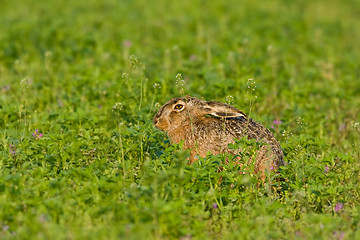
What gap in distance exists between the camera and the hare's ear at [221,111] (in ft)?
23.2

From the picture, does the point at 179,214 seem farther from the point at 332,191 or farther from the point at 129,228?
the point at 332,191

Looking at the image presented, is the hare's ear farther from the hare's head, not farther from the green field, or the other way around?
the green field

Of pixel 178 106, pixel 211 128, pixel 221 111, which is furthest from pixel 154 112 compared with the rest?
pixel 221 111

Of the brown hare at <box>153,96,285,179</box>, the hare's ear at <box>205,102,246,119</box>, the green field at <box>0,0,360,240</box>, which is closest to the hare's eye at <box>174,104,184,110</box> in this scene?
the brown hare at <box>153,96,285,179</box>

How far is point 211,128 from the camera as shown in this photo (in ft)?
23.9

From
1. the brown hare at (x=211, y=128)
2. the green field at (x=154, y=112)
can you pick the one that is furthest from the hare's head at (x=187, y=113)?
the green field at (x=154, y=112)

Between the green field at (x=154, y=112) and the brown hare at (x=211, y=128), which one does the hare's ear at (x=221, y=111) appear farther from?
the green field at (x=154, y=112)

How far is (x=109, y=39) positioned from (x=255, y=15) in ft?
17.0

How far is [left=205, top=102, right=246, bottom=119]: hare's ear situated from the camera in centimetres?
706

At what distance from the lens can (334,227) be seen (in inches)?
220

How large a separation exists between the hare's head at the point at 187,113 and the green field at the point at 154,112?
0.24 m

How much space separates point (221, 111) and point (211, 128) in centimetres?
26

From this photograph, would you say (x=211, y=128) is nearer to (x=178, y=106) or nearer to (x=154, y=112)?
(x=178, y=106)

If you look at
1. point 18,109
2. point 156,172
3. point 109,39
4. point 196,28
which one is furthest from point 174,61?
point 156,172
